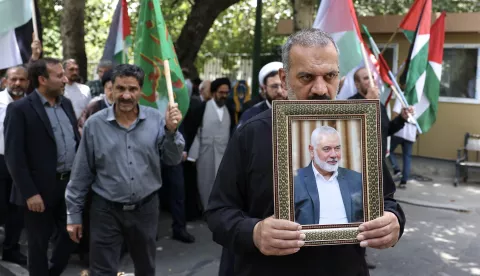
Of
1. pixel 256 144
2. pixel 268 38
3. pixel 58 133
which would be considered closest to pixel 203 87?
pixel 58 133

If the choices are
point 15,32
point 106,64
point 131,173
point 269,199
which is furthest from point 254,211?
point 106,64

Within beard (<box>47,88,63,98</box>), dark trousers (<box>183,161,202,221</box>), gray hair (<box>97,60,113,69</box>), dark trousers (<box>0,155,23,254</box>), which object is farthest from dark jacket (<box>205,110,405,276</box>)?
dark trousers (<box>183,161,202,221</box>)

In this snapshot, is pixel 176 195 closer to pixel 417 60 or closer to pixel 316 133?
pixel 417 60

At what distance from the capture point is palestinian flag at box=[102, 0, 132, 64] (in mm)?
6824

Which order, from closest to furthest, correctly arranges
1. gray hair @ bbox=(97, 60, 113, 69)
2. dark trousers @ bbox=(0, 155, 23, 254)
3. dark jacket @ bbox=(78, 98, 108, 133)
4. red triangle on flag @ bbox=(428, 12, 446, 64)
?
dark jacket @ bbox=(78, 98, 108, 133) → dark trousers @ bbox=(0, 155, 23, 254) → gray hair @ bbox=(97, 60, 113, 69) → red triangle on flag @ bbox=(428, 12, 446, 64)

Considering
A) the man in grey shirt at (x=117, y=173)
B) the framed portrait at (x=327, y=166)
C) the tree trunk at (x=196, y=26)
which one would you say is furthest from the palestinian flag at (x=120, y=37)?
the framed portrait at (x=327, y=166)

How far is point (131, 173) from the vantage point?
4234mm

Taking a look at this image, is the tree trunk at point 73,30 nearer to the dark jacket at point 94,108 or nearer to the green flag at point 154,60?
the dark jacket at point 94,108

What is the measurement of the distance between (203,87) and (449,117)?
6315 millimetres

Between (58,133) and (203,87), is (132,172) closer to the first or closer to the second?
(58,133)

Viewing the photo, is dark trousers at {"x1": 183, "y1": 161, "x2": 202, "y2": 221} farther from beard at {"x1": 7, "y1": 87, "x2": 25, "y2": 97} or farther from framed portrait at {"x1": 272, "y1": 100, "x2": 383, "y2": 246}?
framed portrait at {"x1": 272, "y1": 100, "x2": 383, "y2": 246}

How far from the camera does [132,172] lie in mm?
4238

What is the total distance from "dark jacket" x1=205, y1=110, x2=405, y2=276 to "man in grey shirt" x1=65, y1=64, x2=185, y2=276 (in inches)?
76.8

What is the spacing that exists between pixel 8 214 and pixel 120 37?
2402mm
